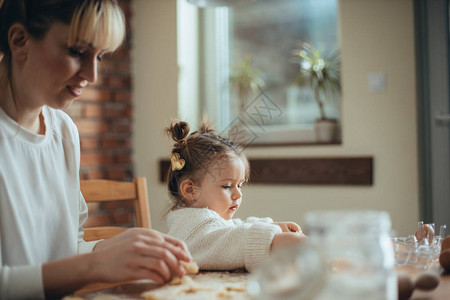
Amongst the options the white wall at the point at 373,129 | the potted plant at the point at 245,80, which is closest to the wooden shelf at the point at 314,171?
the white wall at the point at 373,129

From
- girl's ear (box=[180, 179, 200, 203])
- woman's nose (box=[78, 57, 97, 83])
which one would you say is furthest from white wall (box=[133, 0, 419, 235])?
woman's nose (box=[78, 57, 97, 83])

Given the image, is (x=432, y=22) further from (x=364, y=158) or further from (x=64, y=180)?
(x=64, y=180)

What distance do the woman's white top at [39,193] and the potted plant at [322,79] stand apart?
179 cm

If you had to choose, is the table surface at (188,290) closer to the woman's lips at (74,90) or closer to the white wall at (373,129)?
the woman's lips at (74,90)

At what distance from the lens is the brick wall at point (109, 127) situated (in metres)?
2.84

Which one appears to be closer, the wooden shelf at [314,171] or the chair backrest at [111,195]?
the chair backrest at [111,195]

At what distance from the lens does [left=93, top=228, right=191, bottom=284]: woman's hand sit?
636mm

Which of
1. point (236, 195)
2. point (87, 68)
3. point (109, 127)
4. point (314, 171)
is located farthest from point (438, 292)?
point (109, 127)

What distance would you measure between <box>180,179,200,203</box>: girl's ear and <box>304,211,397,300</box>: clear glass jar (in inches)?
25.0

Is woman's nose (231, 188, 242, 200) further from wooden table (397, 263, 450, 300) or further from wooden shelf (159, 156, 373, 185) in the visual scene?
wooden shelf (159, 156, 373, 185)

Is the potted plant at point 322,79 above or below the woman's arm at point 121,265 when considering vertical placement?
above

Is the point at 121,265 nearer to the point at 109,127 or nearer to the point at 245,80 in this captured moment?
the point at 245,80

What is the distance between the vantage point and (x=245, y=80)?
9.45 feet

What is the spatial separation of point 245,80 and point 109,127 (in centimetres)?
99
